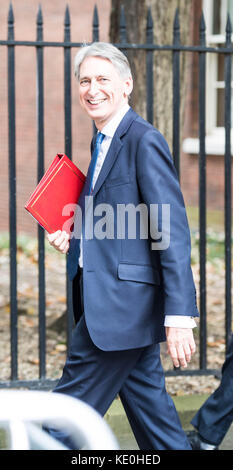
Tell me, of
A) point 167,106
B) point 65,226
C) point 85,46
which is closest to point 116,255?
point 65,226

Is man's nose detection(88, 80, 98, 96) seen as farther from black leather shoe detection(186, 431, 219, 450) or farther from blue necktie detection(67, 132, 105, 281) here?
black leather shoe detection(186, 431, 219, 450)

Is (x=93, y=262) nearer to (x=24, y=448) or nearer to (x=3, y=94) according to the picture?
(x=24, y=448)

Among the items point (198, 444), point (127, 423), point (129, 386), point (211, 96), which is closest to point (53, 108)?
point (211, 96)

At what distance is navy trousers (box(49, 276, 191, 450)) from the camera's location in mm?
2682

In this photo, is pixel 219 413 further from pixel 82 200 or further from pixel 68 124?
pixel 68 124

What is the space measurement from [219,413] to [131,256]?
101 centimetres

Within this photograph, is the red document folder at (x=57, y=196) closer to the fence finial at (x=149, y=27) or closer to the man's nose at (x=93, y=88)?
the man's nose at (x=93, y=88)

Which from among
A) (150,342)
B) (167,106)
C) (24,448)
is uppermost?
(167,106)

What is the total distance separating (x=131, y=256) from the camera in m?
2.61

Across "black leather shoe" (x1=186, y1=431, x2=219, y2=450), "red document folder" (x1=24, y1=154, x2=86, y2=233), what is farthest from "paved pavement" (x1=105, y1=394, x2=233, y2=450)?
"red document folder" (x1=24, y1=154, x2=86, y2=233)

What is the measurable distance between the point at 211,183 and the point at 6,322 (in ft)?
15.3

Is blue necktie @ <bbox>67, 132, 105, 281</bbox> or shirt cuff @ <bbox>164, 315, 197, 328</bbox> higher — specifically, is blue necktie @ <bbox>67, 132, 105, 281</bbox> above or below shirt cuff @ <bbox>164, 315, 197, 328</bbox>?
above

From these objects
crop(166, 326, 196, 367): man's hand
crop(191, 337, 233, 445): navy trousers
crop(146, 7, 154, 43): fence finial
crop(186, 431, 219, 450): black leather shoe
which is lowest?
crop(186, 431, 219, 450): black leather shoe

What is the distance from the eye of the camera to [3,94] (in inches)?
410
